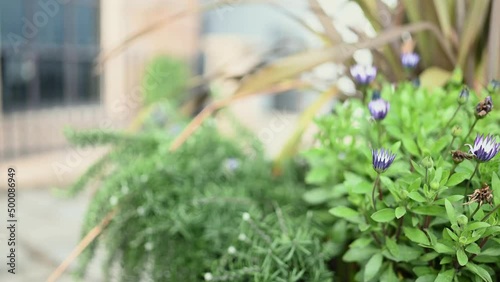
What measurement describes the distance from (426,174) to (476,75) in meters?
0.42

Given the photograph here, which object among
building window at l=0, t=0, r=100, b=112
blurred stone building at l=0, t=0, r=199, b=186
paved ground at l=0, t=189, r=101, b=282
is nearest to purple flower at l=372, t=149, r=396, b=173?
paved ground at l=0, t=189, r=101, b=282

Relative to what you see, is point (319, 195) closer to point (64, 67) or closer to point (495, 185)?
point (495, 185)

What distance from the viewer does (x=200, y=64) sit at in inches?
193

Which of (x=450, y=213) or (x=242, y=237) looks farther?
(x=242, y=237)

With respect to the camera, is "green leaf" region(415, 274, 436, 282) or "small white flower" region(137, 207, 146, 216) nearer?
"green leaf" region(415, 274, 436, 282)

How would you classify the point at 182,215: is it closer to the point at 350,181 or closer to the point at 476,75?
the point at 350,181

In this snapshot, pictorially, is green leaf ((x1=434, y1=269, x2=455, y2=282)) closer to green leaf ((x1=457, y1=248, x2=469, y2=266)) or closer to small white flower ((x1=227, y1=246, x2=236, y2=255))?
green leaf ((x1=457, y1=248, x2=469, y2=266))

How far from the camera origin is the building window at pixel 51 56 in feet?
11.3

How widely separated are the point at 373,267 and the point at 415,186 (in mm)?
102

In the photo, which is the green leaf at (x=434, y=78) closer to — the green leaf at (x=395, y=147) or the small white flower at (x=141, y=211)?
the green leaf at (x=395, y=147)

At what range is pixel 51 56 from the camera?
12.8ft

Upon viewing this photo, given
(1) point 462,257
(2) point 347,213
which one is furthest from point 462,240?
(2) point 347,213

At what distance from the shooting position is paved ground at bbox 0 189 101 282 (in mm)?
1188

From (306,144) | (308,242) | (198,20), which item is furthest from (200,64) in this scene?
(308,242)
